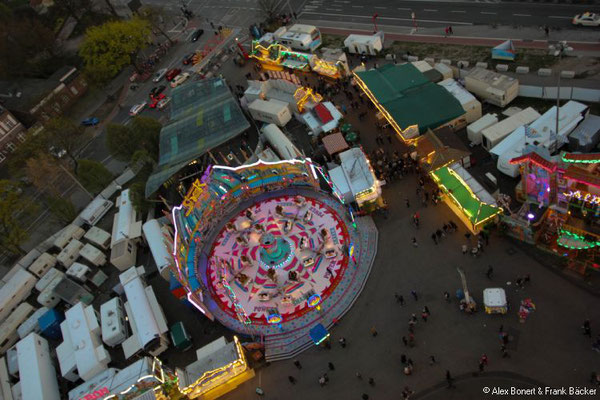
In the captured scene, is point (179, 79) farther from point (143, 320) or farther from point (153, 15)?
point (143, 320)

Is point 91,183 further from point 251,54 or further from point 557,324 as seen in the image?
point 557,324

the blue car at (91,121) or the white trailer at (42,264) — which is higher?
the blue car at (91,121)

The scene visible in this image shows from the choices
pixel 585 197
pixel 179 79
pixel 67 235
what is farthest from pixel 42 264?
pixel 585 197

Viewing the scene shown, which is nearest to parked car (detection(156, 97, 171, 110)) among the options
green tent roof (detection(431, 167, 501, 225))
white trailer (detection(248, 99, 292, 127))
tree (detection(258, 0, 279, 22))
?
white trailer (detection(248, 99, 292, 127))

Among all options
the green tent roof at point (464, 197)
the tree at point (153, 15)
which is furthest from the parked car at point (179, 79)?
the green tent roof at point (464, 197)

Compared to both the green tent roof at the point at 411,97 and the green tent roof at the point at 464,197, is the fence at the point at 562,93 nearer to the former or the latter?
the green tent roof at the point at 411,97

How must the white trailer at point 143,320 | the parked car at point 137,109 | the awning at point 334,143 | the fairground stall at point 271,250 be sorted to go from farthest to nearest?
the parked car at point 137,109 → the awning at point 334,143 → the fairground stall at point 271,250 → the white trailer at point 143,320

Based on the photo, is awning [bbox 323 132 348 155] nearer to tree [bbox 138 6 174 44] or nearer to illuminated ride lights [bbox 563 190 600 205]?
illuminated ride lights [bbox 563 190 600 205]
